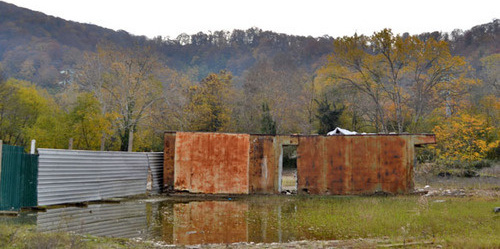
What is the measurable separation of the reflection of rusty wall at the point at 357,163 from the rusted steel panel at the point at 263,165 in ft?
3.47

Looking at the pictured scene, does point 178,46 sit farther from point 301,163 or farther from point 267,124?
point 301,163

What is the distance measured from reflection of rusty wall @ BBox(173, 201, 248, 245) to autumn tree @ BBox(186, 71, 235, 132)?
22.4 meters

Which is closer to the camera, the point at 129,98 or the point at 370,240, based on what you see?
the point at 370,240

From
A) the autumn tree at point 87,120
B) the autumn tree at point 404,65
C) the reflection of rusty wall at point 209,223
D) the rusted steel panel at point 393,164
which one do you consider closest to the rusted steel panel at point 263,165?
the reflection of rusty wall at point 209,223

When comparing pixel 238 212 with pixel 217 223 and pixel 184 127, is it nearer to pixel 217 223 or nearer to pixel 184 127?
pixel 217 223

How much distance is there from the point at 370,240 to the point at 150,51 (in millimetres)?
33080

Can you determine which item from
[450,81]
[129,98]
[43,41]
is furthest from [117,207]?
[43,41]

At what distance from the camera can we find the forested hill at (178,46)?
62.3m

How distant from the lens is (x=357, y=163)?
52.1 ft

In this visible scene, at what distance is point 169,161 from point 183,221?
6.89 metres

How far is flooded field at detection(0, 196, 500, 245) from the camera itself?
8109mm

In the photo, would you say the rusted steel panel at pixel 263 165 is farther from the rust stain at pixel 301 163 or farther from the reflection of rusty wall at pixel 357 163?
the reflection of rusty wall at pixel 357 163

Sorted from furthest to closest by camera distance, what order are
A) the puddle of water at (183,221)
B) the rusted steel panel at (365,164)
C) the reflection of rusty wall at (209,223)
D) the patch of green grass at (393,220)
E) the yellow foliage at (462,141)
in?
the yellow foliage at (462,141) < the rusted steel panel at (365,164) < the puddle of water at (183,221) < the reflection of rusty wall at (209,223) < the patch of green grass at (393,220)

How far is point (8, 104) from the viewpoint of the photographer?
36.1 meters
